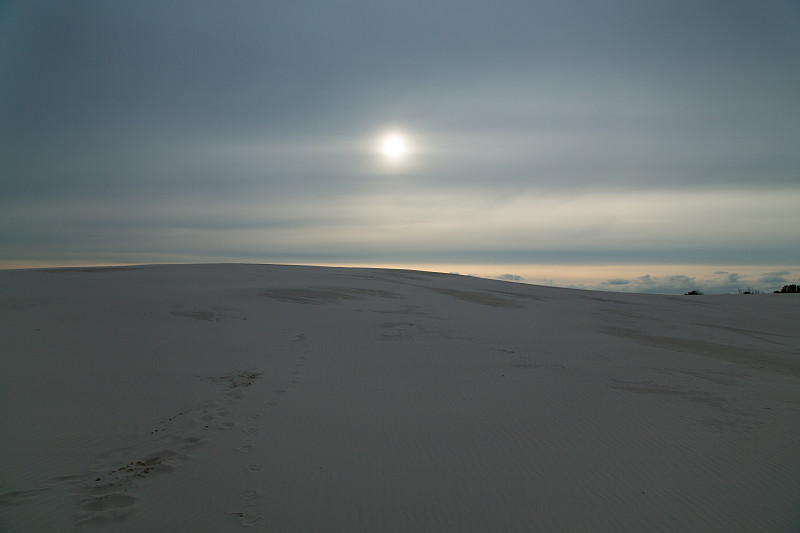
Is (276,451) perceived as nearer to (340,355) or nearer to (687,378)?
(340,355)

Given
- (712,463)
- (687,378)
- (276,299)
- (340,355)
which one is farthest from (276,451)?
(276,299)

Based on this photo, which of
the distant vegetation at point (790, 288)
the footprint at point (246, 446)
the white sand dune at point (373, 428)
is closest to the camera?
the white sand dune at point (373, 428)

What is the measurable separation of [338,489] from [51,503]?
2260mm

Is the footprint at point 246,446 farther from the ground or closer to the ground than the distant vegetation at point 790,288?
closer to the ground

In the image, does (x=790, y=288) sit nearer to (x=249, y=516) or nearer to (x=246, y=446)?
(x=246, y=446)

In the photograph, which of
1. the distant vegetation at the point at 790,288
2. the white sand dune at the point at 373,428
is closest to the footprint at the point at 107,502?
the white sand dune at the point at 373,428

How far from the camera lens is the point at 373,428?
206 inches

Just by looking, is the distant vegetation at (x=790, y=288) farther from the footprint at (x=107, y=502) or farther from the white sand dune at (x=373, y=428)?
the footprint at (x=107, y=502)

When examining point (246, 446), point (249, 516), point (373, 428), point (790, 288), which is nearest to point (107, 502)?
point (249, 516)

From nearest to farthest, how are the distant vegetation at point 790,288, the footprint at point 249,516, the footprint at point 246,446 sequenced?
the footprint at point 249,516, the footprint at point 246,446, the distant vegetation at point 790,288

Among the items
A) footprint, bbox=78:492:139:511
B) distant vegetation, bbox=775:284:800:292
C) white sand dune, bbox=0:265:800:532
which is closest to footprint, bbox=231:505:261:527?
white sand dune, bbox=0:265:800:532

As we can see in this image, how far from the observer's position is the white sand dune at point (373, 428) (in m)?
3.59

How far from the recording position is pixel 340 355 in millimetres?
8508

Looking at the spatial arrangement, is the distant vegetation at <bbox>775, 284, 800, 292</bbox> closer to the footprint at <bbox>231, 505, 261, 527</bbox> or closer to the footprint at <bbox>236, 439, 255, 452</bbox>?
the footprint at <bbox>236, 439, 255, 452</bbox>
